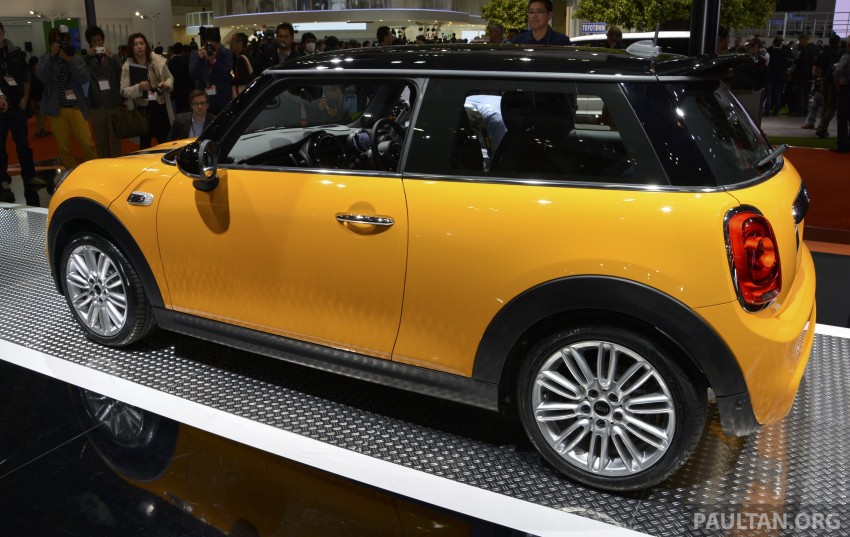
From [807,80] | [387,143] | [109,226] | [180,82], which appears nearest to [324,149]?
[387,143]

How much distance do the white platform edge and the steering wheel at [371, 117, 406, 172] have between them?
113cm

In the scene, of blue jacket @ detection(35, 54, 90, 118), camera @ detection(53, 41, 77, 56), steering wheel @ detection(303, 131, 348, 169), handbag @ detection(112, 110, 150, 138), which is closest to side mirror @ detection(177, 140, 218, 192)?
steering wheel @ detection(303, 131, 348, 169)

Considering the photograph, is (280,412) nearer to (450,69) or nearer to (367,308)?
(367,308)

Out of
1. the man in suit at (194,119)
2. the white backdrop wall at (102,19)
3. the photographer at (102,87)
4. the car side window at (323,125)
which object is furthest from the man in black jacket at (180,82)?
the white backdrop wall at (102,19)

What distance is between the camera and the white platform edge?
8.38 feet

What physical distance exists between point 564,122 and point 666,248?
580 millimetres

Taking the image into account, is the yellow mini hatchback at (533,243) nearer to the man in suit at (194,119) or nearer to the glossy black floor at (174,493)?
the glossy black floor at (174,493)

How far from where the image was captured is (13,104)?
810 cm

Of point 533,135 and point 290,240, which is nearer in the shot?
point 533,135

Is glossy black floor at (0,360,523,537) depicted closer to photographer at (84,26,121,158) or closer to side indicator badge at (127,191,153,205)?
side indicator badge at (127,191,153,205)

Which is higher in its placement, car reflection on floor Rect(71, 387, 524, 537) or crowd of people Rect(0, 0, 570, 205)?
crowd of people Rect(0, 0, 570, 205)

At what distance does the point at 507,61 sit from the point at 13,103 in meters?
7.16

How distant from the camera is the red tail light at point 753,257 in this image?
2334mm

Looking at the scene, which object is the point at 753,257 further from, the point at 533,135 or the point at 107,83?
the point at 107,83
